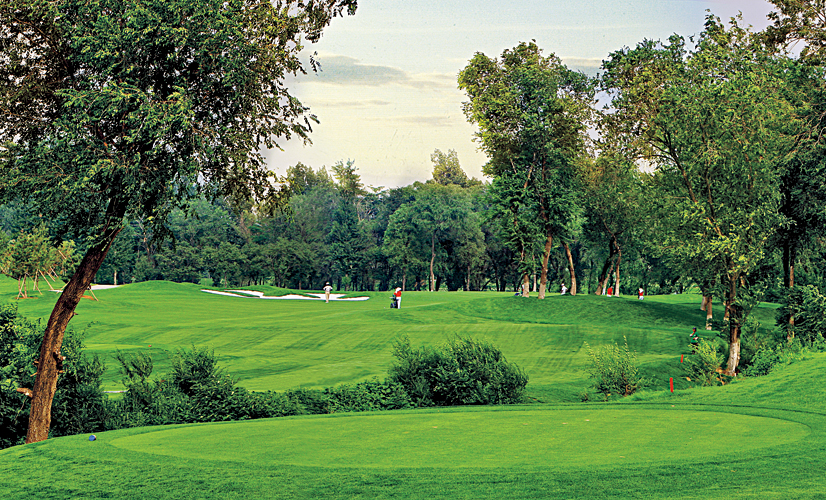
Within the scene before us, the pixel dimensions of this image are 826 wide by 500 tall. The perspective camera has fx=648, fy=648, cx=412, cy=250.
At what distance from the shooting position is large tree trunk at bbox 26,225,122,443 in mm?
12258

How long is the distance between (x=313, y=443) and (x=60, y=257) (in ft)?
130

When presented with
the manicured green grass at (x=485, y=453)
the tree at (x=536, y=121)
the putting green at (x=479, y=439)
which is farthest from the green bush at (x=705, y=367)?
the tree at (x=536, y=121)

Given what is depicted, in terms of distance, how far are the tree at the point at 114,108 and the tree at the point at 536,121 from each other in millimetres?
30313

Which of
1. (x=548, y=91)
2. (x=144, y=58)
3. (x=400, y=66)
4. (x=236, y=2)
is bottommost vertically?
(x=144, y=58)

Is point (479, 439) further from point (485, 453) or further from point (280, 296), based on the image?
point (280, 296)

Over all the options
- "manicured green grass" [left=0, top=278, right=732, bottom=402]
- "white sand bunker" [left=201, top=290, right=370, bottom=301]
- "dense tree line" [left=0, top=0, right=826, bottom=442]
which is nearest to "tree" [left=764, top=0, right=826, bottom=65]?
"dense tree line" [left=0, top=0, right=826, bottom=442]

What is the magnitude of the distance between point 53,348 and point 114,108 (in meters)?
4.89

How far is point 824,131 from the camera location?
1043 inches

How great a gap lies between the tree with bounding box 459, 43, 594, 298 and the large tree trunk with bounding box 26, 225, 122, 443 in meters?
32.2

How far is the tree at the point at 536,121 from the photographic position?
1645 inches

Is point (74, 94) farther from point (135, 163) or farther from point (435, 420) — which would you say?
point (435, 420)

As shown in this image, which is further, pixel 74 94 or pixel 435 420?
pixel 74 94

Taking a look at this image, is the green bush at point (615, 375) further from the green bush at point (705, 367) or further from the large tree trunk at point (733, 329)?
the large tree trunk at point (733, 329)

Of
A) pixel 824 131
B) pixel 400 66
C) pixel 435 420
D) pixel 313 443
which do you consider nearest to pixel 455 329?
pixel 824 131
